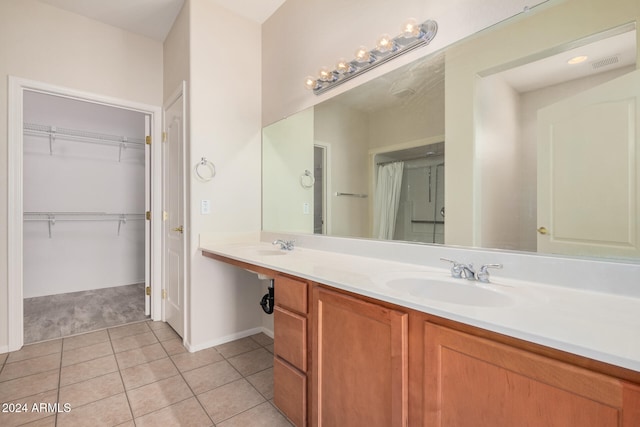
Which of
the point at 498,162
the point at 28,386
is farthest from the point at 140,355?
the point at 498,162

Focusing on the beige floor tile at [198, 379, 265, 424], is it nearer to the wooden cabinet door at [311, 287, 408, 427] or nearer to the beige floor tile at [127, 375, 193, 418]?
the beige floor tile at [127, 375, 193, 418]

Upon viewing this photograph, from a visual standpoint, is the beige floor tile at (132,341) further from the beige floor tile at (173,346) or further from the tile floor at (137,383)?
the beige floor tile at (173,346)

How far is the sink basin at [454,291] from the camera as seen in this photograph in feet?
3.36

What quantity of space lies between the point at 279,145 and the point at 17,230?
208 cm

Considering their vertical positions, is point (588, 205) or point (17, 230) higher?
point (588, 205)

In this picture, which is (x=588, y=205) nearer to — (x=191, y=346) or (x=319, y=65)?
A: (x=319, y=65)

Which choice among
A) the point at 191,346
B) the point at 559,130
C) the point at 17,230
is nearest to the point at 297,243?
the point at 191,346

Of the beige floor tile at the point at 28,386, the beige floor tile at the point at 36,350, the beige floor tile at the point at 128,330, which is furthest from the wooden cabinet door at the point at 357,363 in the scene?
the beige floor tile at the point at 36,350

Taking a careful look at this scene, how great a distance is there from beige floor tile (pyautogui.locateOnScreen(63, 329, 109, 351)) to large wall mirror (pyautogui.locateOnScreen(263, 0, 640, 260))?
2193 millimetres

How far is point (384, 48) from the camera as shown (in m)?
1.55

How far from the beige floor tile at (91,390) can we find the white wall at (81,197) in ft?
6.90

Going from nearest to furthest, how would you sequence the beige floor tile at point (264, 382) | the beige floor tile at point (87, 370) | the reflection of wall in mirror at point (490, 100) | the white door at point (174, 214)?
Result: the reflection of wall in mirror at point (490, 100) < the beige floor tile at point (264, 382) < the beige floor tile at point (87, 370) < the white door at point (174, 214)

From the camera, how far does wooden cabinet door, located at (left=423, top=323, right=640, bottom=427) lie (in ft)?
1.90

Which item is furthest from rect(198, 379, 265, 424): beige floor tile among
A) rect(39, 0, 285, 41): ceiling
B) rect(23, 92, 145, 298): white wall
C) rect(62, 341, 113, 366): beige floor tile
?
rect(39, 0, 285, 41): ceiling
